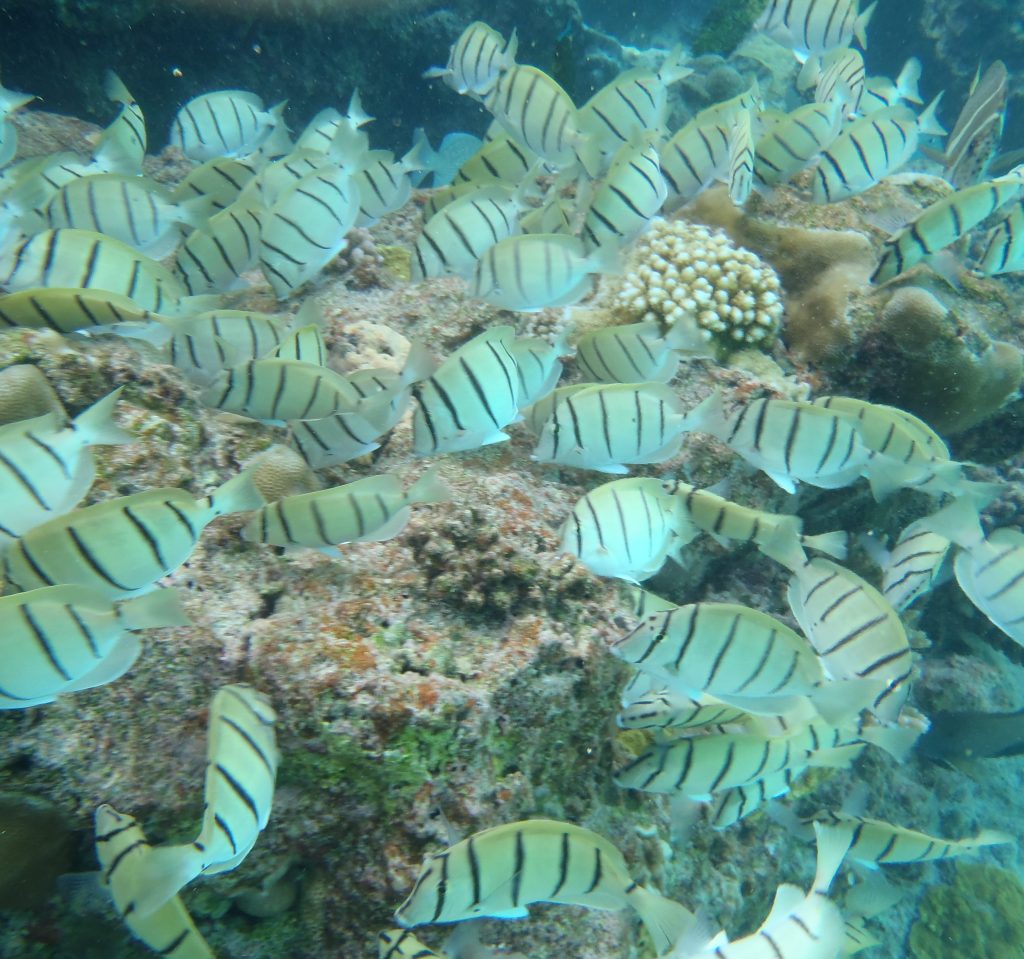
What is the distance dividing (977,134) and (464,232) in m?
5.97

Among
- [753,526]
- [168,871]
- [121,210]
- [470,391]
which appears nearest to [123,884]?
[168,871]

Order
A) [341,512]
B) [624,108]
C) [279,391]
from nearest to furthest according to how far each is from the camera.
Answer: [341,512] < [279,391] < [624,108]

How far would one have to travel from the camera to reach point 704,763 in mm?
2754

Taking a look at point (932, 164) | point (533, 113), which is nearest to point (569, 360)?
point (533, 113)

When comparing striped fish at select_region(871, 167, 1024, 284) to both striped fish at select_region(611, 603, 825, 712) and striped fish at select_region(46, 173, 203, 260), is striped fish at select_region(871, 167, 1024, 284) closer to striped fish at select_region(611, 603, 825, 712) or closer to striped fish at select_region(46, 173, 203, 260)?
striped fish at select_region(611, 603, 825, 712)

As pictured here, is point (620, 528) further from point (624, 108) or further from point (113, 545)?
point (624, 108)

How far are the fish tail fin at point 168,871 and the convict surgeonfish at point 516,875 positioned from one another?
0.63 metres

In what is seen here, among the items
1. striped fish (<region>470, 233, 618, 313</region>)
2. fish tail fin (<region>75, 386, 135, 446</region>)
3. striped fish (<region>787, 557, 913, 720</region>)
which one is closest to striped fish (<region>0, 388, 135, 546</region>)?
fish tail fin (<region>75, 386, 135, 446</region>)

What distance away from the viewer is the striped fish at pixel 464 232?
3605mm

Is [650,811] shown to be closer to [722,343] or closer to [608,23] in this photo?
[722,343]

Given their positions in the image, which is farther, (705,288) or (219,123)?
(219,123)

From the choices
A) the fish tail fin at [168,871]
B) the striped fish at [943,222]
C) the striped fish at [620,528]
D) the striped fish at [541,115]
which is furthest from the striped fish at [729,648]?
the striped fish at [541,115]

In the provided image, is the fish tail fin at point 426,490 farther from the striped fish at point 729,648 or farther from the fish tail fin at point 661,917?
the fish tail fin at point 661,917

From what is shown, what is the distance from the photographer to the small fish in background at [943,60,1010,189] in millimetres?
6355
